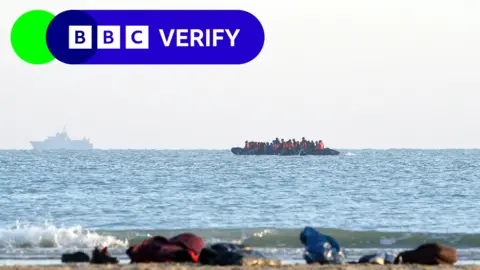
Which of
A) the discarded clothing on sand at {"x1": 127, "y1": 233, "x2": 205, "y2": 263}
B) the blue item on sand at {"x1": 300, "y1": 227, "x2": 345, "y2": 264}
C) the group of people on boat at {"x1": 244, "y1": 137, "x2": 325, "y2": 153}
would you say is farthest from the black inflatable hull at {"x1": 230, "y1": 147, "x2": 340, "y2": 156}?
the discarded clothing on sand at {"x1": 127, "y1": 233, "x2": 205, "y2": 263}

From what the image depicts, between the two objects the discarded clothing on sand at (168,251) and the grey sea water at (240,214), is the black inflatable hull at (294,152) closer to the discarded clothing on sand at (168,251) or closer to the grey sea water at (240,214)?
the grey sea water at (240,214)

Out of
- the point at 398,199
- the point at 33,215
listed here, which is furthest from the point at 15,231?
the point at 398,199

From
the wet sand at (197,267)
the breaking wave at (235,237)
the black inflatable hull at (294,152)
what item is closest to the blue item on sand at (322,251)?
the wet sand at (197,267)

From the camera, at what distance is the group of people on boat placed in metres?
146

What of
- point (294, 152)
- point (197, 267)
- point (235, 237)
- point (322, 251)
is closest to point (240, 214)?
point (235, 237)

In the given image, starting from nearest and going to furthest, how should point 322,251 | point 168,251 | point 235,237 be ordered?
1. point 168,251
2. point 322,251
3. point 235,237

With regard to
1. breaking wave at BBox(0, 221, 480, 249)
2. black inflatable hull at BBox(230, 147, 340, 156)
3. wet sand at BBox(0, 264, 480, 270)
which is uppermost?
black inflatable hull at BBox(230, 147, 340, 156)

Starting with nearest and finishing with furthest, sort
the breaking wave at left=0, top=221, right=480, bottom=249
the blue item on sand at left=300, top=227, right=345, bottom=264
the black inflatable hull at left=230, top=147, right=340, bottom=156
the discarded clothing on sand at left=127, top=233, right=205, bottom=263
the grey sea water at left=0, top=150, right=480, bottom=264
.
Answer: the discarded clothing on sand at left=127, top=233, right=205, bottom=263
the blue item on sand at left=300, top=227, right=345, bottom=264
the breaking wave at left=0, top=221, right=480, bottom=249
the grey sea water at left=0, top=150, right=480, bottom=264
the black inflatable hull at left=230, top=147, right=340, bottom=156

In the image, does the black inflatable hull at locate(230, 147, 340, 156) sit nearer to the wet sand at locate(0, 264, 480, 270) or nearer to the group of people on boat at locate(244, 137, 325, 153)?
the group of people on boat at locate(244, 137, 325, 153)

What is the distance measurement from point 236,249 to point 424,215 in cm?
1774

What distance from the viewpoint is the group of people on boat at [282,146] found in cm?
14638

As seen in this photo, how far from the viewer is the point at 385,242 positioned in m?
25.7

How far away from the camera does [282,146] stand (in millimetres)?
147375

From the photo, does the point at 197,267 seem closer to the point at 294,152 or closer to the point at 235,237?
the point at 235,237
